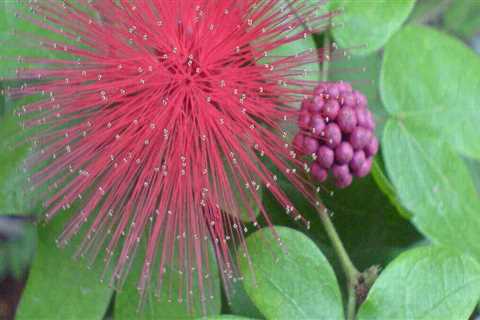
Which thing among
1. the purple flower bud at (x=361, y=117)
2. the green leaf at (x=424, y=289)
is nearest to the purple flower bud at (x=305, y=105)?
the purple flower bud at (x=361, y=117)

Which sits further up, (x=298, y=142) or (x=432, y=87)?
(x=432, y=87)

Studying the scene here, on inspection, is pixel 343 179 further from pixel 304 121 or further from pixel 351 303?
pixel 351 303

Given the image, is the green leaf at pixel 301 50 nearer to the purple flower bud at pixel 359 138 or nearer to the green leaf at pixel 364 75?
the purple flower bud at pixel 359 138

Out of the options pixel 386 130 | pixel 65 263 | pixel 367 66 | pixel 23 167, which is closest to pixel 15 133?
pixel 23 167

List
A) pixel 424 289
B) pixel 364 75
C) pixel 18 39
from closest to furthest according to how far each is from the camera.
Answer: pixel 424 289, pixel 18 39, pixel 364 75

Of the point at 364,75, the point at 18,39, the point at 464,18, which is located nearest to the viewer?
the point at 18,39

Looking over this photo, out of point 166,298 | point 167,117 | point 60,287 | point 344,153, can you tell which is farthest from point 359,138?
point 60,287

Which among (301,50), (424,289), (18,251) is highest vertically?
(301,50)
